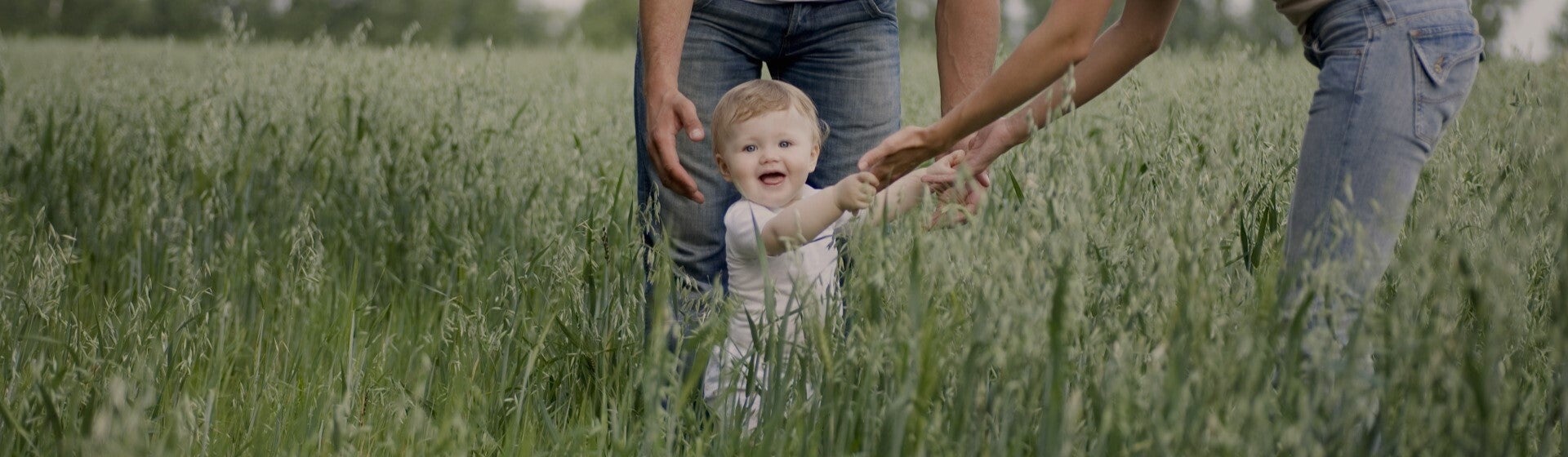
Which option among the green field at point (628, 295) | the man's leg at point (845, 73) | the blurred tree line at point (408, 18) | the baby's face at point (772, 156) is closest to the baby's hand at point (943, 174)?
the green field at point (628, 295)

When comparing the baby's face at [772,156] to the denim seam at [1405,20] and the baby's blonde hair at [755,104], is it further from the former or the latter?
the denim seam at [1405,20]

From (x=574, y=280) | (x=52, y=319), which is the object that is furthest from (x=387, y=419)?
(x=52, y=319)

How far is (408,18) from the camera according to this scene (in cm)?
4794

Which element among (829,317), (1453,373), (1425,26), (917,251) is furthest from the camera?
(829,317)

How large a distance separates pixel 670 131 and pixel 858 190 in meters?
0.48

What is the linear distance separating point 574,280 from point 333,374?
0.59 meters

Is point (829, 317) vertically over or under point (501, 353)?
over

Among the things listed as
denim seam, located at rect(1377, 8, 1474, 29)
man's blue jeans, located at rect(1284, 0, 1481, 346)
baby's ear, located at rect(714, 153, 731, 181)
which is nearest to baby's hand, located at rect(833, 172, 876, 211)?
baby's ear, located at rect(714, 153, 731, 181)

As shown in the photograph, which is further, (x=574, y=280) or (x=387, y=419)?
(x=574, y=280)

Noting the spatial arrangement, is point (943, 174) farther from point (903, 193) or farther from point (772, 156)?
point (772, 156)

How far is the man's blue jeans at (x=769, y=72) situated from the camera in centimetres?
272

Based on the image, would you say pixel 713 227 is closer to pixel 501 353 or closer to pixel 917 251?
pixel 501 353

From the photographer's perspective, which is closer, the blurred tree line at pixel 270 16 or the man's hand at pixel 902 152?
the man's hand at pixel 902 152

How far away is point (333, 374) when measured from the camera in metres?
2.87
